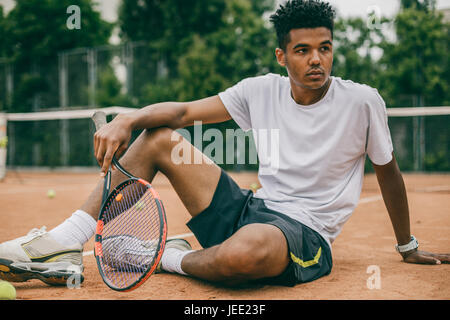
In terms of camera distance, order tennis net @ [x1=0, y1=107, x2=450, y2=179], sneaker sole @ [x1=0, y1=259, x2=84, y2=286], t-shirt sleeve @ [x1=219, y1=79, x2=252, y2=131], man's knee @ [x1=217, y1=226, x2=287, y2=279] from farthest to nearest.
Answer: tennis net @ [x1=0, y1=107, x2=450, y2=179] → t-shirt sleeve @ [x1=219, y1=79, x2=252, y2=131] → sneaker sole @ [x1=0, y1=259, x2=84, y2=286] → man's knee @ [x1=217, y1=226, x2=287, y2=279]

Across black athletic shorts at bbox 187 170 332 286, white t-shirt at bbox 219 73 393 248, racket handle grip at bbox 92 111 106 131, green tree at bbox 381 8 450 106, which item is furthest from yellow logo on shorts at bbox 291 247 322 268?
green tree at bbox 381 8 450 106

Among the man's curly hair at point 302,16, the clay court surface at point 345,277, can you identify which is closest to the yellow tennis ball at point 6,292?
the clay court surface at point 345,277

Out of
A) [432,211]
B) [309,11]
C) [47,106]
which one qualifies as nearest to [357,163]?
[309,11]

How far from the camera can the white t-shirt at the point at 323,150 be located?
2.65 m

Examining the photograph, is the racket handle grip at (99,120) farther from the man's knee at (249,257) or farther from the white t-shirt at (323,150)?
the man's knee at (249,257)

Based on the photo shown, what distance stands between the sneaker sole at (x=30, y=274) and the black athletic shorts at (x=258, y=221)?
73 cm

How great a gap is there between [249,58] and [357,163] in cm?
1582

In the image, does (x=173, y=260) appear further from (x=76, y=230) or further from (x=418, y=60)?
(x=418, y=60)

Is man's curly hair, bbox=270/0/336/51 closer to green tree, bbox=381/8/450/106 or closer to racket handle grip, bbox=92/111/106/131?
racket handle grip, bbox=92/111/106/131

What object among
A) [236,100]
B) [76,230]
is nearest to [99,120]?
[76,230]

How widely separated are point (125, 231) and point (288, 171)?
0.98 meters

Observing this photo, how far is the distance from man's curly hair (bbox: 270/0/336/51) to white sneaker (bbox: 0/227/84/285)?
1.67m

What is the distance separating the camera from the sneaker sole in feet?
8.40

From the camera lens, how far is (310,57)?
2676mm
